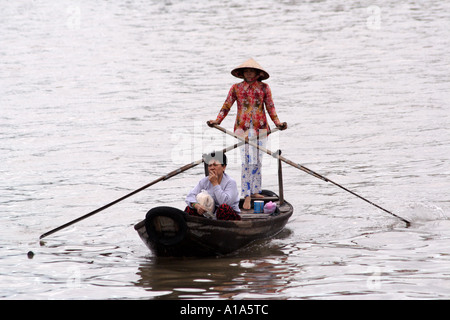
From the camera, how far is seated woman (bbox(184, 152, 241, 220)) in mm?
8062

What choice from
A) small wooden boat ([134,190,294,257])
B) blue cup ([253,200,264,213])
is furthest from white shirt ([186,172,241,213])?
blue cup ([253,200,264,213])

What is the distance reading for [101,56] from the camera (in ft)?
93.2

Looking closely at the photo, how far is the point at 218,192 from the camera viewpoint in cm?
818

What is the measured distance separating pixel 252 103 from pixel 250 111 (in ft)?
0.33

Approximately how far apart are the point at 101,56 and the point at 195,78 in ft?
19.0

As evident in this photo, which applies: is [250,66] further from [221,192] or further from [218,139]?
[218,139]

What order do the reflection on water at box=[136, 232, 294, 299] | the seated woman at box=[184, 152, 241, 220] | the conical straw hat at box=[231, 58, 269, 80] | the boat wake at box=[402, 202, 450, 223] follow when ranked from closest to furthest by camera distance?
the reflection on water at box=[136, 232, 294, 299] < the seated woman at box=[184, 152, 241, 220] < the conical straw hat at box=[231, 58, 269, 80] < the boat wake at box=[402, 202, 450, 223]

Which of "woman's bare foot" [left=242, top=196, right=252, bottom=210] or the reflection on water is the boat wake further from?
the reflection on water

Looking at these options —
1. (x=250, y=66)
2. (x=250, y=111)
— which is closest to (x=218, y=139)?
(x=250, y=111)

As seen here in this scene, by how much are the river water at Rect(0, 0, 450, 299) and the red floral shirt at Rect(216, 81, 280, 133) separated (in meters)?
1.44

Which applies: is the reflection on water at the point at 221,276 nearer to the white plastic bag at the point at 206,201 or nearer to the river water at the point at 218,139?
the river water at the point at 218,139

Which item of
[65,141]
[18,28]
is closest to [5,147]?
[65,141]
